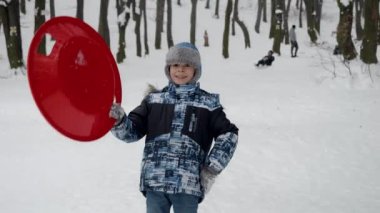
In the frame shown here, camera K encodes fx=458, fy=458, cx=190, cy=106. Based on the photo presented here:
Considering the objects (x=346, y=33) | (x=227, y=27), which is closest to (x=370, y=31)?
(x=346, y=33)

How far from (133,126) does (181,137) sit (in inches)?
11.8

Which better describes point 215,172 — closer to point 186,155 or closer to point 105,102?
point 186,155

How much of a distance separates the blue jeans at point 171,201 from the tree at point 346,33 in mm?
10995

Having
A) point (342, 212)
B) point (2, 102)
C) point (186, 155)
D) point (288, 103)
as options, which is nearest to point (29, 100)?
point (2, 102)

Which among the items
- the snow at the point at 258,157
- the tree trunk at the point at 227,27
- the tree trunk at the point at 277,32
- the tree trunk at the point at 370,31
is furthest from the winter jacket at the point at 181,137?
the tree trunk at the point at 277,32

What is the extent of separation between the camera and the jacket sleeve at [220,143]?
2600 mm

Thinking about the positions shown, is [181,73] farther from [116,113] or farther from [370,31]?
[370,31]

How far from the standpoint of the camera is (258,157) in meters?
6.34

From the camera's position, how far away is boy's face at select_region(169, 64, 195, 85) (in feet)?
8.92

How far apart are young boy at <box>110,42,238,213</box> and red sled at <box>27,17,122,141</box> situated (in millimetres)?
119

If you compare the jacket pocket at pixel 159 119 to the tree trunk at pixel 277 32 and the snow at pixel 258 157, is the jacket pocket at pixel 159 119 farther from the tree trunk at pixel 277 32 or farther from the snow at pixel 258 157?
the tree trunk at pixel 277 32

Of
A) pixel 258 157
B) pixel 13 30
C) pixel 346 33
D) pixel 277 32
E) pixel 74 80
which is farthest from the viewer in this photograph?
pixel 277 32

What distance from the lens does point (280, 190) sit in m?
5.08

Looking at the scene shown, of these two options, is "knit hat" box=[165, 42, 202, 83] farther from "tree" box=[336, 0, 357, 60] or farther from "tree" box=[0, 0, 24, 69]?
"tree" box=[0, 0, 24, 69]
